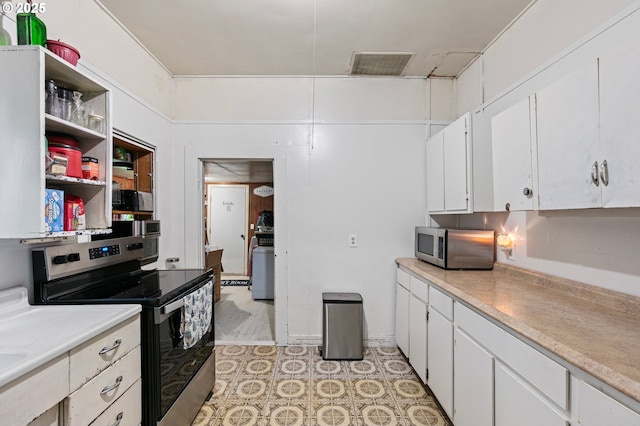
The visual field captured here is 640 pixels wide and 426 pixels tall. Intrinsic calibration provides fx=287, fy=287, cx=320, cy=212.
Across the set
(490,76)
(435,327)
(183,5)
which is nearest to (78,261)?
(183,5)

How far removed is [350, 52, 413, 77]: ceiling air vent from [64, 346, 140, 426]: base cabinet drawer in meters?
2.70

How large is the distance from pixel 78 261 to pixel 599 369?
2244 mm

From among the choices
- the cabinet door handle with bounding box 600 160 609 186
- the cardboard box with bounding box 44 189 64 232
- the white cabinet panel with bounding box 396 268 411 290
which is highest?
the cabinet door handle with bounding box 600 160 609 186

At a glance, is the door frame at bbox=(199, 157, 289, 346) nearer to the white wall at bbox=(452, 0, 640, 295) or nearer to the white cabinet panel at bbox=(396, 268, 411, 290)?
the white cabinet panel at bbox=(396, 268, 411, 290)

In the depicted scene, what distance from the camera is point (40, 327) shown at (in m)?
1.17

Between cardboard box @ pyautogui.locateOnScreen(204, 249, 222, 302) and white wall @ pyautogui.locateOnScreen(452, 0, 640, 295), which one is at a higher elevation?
white wall @ pyautogui.locateOnScreen(452, 0, 640, 295)

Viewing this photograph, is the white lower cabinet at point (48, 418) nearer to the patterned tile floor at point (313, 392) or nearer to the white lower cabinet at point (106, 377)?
the white lower cabinet at point (106, 377)

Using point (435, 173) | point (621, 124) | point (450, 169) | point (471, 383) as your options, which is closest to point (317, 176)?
point (435, 173)

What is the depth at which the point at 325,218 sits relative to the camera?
2918 mm

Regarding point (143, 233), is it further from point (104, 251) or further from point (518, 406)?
point (518, 406)

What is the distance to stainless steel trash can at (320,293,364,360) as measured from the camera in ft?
8.66

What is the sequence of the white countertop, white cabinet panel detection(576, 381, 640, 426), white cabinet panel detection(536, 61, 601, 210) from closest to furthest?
white cabinet panel detection(576, 381, 640, 426), the white countertop, white cabinet panel detection(536, 61, 601, 210)

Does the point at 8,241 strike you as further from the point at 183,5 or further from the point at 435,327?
the point at 435,327

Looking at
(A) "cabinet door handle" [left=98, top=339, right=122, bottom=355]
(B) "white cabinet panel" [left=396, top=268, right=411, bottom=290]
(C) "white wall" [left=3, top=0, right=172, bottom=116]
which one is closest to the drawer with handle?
(A) "cabinet door handle" [left=98, top=339, right=122, bottom=355]
